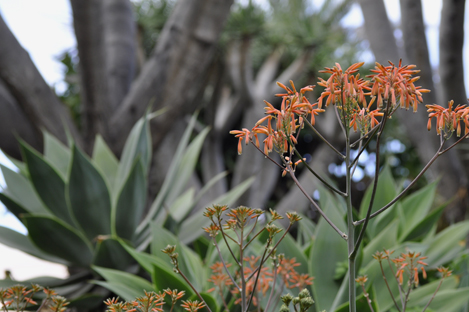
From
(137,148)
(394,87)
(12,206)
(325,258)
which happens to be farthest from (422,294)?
(12,206)

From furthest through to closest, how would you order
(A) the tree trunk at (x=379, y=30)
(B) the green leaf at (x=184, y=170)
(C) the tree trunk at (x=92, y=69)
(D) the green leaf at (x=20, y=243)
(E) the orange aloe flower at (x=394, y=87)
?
(A) the tree trunk at (x=379, y=30) → (C) the tree trunk at (x=92, y=69) → (B) the green leaf at (x=184, y=170) → (D) the green leaf at (x=20, y=243) → (E) the orange aloe flower at (x=394, y=87)

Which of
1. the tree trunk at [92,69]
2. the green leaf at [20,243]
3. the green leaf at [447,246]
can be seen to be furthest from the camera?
the tree trunk at [92,69]

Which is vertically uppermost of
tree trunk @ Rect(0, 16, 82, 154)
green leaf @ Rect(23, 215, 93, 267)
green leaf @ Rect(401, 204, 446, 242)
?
tree trunk @ Rect(0, 16, 82, 154)

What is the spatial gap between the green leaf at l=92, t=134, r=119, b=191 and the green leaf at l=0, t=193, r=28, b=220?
0.39m

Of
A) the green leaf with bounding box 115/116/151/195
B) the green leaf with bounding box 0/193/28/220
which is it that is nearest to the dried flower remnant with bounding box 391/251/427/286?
the green leaf with bounding box 115/116/151/195

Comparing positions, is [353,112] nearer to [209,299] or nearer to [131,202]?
[209,299]

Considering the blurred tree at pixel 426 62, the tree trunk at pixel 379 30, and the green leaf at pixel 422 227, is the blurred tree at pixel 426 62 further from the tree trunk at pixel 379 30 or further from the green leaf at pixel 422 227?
the green leaf at pixel 422 227

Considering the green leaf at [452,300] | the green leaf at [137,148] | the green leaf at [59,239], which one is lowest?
the green leaf at [452,300]

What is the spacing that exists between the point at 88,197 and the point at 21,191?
465 mm

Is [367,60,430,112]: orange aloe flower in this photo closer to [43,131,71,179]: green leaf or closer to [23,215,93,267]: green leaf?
[23,215,93,267]: green leaf

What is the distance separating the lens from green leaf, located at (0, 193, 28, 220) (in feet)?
4.67

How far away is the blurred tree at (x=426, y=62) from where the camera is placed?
81.4 inches

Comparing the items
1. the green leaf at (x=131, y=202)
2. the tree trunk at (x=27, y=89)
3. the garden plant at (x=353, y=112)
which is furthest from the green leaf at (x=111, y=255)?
the garden plant at (x=353, y=112)

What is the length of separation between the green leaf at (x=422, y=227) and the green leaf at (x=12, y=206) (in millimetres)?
1400
